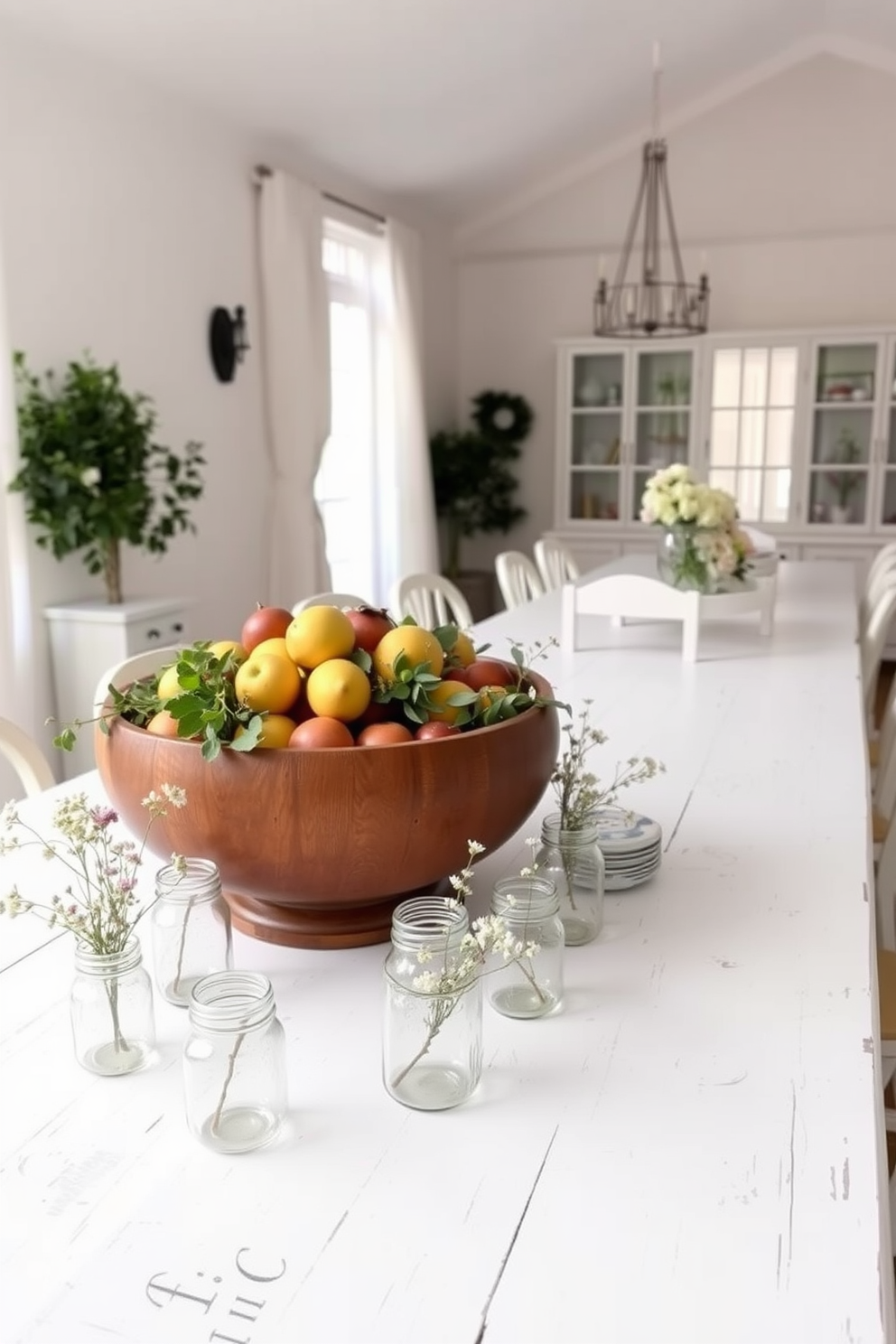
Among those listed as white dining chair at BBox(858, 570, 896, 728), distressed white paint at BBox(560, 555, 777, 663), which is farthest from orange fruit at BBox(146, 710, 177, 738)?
white dining chair at BBox(858, 570, 896, 728)

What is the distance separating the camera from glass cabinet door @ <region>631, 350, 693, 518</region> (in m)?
6.08

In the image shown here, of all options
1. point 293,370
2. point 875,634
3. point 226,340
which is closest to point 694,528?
point 875,634

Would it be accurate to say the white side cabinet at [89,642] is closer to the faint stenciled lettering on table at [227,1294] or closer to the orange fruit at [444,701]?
the orange fruit at [444,701]

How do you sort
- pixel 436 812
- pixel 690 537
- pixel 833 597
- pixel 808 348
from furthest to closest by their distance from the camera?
pixel 808 348
pixel 833 597
pixel 690 537
pixel 436 812

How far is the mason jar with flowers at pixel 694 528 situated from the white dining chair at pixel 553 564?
1316 mm

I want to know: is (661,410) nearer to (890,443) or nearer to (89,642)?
(890,443)

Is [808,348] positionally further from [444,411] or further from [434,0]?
[434,0]

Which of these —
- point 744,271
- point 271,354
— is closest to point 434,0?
point 271,354

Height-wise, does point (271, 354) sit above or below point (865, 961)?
above

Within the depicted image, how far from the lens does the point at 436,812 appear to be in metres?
0.91

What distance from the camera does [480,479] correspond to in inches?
248

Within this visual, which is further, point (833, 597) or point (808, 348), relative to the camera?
point (808, 348)

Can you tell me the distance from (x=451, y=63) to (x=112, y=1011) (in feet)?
14.3

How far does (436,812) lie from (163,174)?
3604mm
